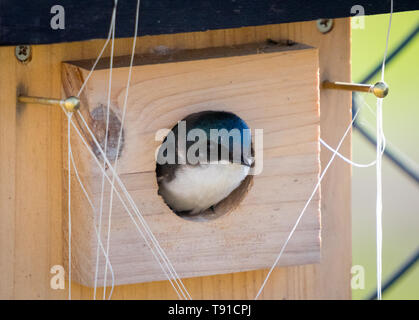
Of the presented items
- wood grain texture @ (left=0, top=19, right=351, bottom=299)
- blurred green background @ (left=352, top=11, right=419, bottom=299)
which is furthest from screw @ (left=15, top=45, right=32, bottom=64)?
blurred green background @ (left=352, top=11, right=419, bottom=299)

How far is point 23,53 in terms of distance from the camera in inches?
59.2

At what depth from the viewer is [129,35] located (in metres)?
1.36

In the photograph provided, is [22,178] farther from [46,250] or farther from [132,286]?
[132,286]

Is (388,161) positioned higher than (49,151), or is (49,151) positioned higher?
(388,161)

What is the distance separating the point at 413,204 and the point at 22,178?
117 cm

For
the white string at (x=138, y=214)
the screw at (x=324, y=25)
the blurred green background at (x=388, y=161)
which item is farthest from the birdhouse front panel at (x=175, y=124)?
the blurred green background at (x=388, y=161)

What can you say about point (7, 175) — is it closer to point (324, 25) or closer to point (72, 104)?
point (72, 104)

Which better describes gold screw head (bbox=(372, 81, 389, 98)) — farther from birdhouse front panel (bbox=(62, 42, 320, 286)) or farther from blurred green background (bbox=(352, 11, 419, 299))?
A: blurred green background (bbox=(352, 11, 419, 299))

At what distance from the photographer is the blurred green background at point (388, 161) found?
7.16 feet

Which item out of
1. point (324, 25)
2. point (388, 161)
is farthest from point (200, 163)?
point (388, 161)

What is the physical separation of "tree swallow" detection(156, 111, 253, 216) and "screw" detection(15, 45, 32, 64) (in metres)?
0.29

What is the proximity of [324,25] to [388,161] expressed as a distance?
67cm

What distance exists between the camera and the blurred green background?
2182 millimetres

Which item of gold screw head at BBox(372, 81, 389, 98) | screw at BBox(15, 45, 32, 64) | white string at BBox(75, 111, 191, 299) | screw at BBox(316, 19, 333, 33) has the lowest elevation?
white string at BBox(75, 111, 191, 299)
